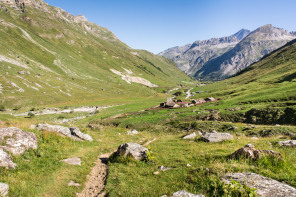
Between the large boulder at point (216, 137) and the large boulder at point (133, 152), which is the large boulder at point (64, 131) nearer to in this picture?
the large boulder at point (133, 152)

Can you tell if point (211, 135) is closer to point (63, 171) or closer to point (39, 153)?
point (63, 171)

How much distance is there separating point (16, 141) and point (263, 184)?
17.6 m

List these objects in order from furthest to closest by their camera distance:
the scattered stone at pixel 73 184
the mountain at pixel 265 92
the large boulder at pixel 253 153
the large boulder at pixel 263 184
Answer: the mountain at pixel 265 92 → the scattered stone at pixel 73 184 → the large boulder at pixel 253 153 → the large boulder at pixel 263 184

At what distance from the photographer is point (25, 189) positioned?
9.68 metres

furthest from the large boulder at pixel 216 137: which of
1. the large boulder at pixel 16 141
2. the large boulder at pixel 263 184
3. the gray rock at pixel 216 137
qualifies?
the large boulder at pixel 16 141

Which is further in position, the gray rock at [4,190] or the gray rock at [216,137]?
the gray rock at [216,137]

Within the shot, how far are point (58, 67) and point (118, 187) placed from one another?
197 metres

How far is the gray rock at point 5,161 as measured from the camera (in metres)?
11.5

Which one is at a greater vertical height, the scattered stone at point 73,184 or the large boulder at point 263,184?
the large boulder at point 263,184

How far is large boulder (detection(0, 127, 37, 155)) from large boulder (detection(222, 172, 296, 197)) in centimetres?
1546

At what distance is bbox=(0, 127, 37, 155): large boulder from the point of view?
13.3 metres

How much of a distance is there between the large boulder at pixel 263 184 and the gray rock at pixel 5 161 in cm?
1405

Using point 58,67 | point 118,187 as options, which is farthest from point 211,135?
point 58,67

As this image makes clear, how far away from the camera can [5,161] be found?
1177 centimetres
